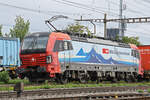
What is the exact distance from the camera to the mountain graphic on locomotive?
2073cm

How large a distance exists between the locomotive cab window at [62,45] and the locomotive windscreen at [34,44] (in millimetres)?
745

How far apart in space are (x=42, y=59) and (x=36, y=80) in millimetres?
1606

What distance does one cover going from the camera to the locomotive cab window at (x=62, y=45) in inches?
828

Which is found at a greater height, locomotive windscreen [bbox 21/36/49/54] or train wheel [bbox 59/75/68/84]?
locomotive windscreen [bbox 21/36/49/54]

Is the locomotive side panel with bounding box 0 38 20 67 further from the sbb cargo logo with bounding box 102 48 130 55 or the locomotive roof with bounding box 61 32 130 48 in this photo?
the sbb cargo logo with bounding box 102 48 130 55

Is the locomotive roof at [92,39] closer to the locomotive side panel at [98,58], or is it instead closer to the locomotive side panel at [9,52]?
the locomotive side panel at [98,58]

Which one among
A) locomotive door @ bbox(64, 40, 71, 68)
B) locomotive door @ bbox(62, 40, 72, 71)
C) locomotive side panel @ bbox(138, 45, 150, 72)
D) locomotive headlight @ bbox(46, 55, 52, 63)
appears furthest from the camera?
locomotive side panel @ bbox(138, 45, 150, 72)

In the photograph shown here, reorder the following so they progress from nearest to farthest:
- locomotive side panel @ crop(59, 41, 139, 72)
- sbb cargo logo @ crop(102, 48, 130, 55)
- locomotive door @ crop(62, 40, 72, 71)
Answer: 1. locomotive door @ crop(62, 40, 72, 71)
2. locomotive side panel @ crop(59, 41, 139, 72)
3. sbb cargo logo @ crop(102, 48, 130, 55)

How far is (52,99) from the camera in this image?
43.5 ft

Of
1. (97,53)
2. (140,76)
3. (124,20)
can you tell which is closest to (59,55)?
(97,53)

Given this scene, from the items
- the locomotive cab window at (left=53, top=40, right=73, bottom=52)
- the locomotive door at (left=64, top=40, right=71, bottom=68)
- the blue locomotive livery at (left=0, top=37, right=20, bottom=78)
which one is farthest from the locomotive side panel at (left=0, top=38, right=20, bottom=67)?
the locomotive cab window at (left=53, top=40, right=73, bottom=52)

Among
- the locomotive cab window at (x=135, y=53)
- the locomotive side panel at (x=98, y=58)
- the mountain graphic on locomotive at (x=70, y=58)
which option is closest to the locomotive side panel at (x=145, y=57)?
the locomotive cab window at (x=135, y=53)

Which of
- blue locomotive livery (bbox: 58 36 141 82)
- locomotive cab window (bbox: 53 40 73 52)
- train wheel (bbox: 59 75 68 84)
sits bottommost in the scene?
train wheel (bbox: 59 75 68 84)

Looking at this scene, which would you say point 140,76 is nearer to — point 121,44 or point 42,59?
point 121,44
